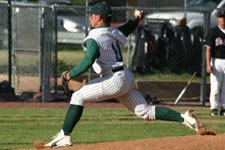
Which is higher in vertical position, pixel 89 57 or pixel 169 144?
pixel 89 57

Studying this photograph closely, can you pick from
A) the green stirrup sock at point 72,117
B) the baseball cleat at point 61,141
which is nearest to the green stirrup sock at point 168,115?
the green stirrup sock at point 72,117

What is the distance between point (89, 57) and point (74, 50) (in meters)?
11.2

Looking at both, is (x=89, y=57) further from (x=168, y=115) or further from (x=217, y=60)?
(x=217, y=60)

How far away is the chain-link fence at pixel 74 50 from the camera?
1248 centimetres

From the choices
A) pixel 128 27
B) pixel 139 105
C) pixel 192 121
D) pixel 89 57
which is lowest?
pixel 192 121

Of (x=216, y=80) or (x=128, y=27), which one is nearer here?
(x=128, y=27)

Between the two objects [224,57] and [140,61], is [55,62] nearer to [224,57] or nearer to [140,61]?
[140,61]

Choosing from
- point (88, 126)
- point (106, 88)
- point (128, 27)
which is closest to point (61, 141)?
point (106, 88)

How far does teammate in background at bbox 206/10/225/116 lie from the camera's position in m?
10.3

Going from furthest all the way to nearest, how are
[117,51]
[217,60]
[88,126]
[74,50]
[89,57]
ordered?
1. [74,50]
2. [217,60]
3. [88,126]
4. [117,51]
5. [89,57]

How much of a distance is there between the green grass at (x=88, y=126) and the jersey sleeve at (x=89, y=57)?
1.72 meters

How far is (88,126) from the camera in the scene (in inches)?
350

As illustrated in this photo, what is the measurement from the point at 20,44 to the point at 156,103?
401cm

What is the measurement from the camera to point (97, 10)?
602 centimetres
